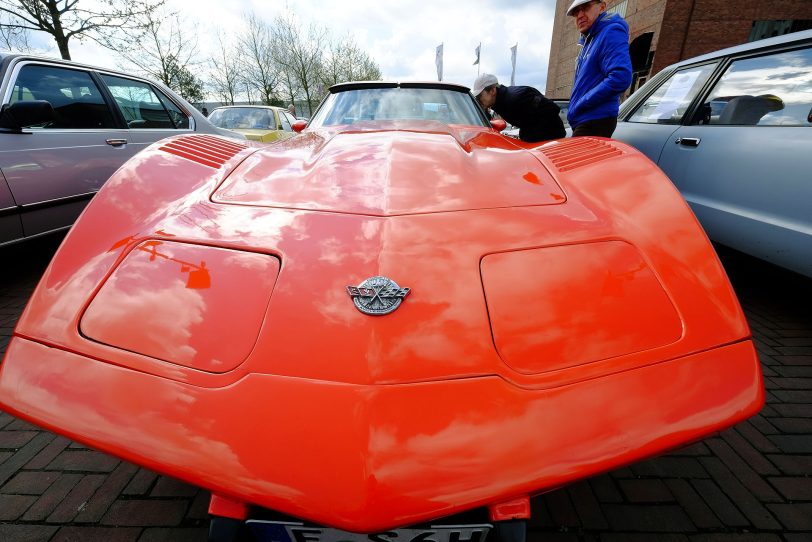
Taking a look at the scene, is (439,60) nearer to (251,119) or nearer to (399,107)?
(251,119)

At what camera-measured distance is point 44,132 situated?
9.46 feet

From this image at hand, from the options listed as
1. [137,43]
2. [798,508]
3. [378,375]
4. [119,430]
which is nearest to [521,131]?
[798,508]

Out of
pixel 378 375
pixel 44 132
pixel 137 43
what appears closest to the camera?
pixel 378 375

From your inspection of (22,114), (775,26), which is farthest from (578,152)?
(775,26)

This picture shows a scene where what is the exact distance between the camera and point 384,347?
86 centimetres

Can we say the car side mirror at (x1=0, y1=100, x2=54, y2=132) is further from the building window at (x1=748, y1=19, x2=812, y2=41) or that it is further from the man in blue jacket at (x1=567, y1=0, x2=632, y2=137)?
the building window at (x1=748, y1=19, x2=812, y2=41)

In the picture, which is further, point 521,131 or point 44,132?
point 521,131

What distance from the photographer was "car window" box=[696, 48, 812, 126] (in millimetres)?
2279

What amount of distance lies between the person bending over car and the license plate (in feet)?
10.4

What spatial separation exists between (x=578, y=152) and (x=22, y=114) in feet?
11.2

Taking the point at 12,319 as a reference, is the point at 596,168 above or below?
above

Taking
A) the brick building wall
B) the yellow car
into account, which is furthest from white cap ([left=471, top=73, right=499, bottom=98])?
the brick building wall

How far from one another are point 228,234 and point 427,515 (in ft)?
2.77

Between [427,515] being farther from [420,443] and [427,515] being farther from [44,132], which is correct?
[44,132]
